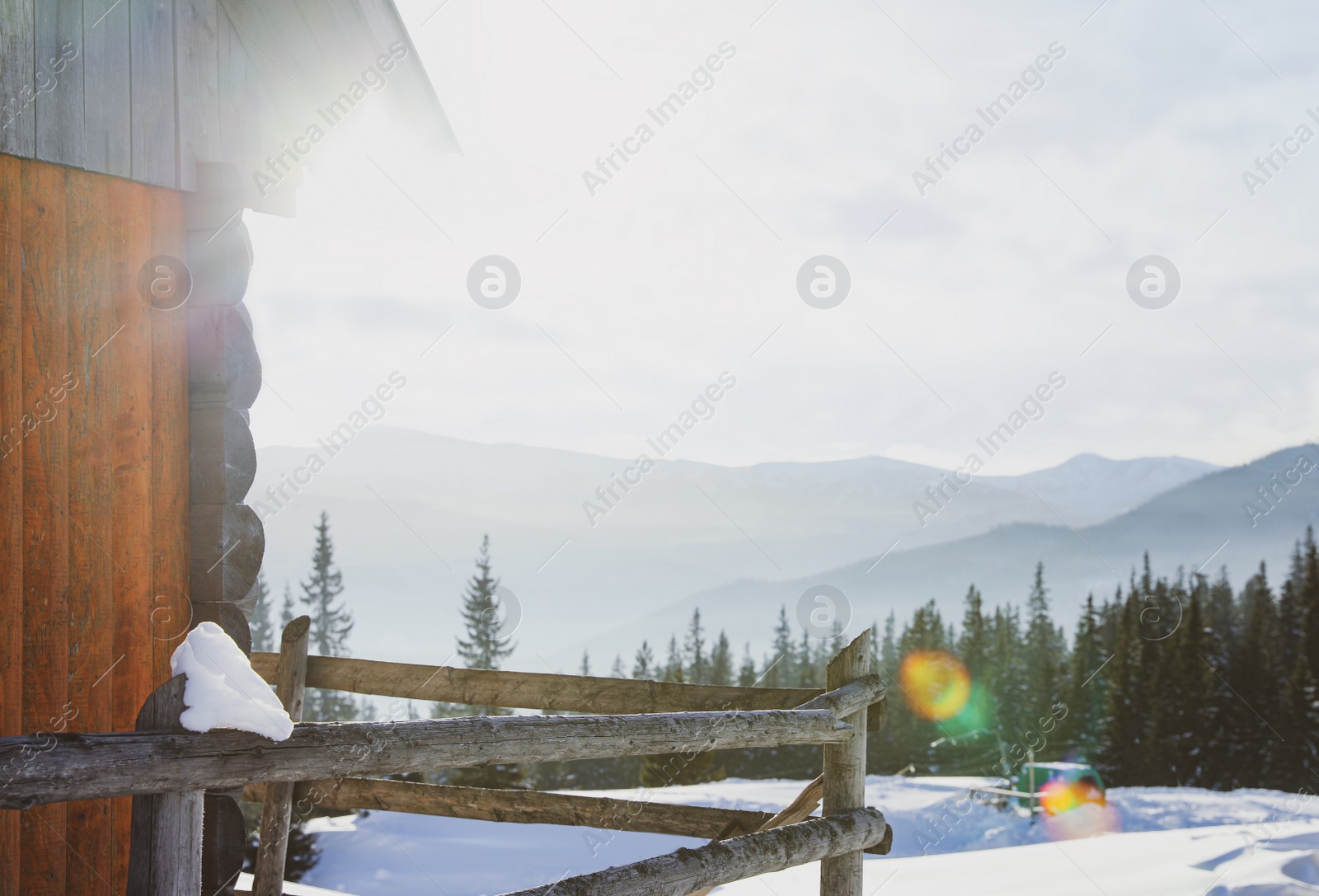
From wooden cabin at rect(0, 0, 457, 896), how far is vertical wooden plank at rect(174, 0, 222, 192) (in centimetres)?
1

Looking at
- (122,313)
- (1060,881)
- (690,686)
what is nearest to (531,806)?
(690,686)

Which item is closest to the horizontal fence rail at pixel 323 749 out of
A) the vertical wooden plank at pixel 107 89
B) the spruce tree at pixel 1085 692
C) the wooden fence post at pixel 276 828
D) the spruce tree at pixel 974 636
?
the wooden fence post at pixel 276 828

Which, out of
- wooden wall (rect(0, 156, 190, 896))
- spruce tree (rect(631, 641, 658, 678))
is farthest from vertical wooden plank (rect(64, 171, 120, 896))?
spruce tree (rect(631, 641, 658, 678))

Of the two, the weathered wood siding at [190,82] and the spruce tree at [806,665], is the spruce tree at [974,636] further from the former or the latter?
the weathered wood siding at [190,82]

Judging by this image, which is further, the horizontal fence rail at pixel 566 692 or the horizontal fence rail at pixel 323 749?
the horizontal fence rail at pixel 566 692

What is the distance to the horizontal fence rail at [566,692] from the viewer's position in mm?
4309

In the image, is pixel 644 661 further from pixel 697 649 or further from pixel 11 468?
pixel 11 468

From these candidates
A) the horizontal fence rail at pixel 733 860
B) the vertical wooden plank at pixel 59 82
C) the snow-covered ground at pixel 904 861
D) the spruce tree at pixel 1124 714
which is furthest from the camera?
the spruce tree at pixel 1124 714

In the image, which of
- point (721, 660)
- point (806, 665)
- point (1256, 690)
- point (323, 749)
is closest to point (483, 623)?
point (721, 660)

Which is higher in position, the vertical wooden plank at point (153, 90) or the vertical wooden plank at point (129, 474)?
the vertical wooden plank at point (153, 90)

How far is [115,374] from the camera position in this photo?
406cm

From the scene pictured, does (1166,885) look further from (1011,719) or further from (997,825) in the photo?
(1011,719)

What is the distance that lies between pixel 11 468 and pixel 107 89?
1849mm

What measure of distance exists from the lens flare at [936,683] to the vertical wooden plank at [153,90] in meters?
59.8
